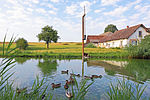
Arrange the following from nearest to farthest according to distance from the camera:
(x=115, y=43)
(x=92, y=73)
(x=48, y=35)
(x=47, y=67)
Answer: (x=92, y=73), (x=47, y=67), (x=115, y=43), (x=48, y=35)

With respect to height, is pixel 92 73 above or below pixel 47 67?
below

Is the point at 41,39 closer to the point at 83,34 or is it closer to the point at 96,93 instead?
the point at 83,34

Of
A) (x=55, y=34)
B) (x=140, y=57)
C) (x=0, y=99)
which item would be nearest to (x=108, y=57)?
(x=140, y=57)

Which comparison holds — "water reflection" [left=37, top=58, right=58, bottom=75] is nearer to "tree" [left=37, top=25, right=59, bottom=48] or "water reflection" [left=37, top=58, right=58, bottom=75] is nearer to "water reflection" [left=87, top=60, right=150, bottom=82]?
"water reflection" [left=87, top=60, right=150, bottom=82]

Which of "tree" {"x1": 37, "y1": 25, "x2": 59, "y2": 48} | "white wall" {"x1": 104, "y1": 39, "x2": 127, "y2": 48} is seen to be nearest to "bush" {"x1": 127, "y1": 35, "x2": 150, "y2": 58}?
"white wall" {"x1": 104, "y1": 39, "x2": 127, "y2": 48}

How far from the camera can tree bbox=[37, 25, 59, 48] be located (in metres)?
45.7

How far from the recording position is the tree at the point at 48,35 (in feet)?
150

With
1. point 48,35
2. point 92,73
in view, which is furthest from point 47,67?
point 48,35

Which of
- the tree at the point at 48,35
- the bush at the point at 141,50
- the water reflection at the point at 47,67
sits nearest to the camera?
the water reflection at the point at 47,67

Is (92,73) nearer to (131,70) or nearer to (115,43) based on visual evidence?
(131,70)

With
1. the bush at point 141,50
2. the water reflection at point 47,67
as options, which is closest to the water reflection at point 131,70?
the water reflection at point 47,67

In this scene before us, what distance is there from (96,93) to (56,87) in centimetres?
220

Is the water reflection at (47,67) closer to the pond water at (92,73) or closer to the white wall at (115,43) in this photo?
the pond water at (92,73)

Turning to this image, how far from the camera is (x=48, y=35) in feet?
151
